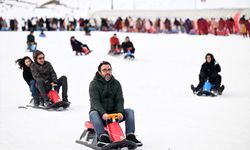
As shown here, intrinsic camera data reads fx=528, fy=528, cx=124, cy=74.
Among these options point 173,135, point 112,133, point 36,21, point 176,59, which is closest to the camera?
point 112,133

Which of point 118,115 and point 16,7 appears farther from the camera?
point 16,7

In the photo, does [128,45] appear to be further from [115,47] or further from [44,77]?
[44,77]

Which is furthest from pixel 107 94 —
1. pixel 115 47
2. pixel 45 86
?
pixel 115 47

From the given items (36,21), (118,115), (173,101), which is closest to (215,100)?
(173,101)

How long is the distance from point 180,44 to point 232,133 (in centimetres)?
2080

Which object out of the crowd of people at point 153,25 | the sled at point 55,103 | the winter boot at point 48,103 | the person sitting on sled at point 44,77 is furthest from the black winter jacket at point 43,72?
the crowd of people at point 153,25

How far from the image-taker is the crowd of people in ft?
102

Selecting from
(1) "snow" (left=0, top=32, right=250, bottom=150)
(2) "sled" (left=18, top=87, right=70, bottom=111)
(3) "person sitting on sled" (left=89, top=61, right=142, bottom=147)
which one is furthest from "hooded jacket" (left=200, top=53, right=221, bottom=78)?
(3) "person sitting on sled" (left=89, top=61, right=142, bottom=147)

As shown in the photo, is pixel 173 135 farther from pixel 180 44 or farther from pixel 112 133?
pixel 180 44

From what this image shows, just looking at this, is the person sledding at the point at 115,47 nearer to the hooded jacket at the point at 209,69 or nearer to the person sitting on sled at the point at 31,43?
the person sitting on sled at the point at 31,43

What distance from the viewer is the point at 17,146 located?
25.0ft

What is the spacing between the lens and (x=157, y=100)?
12.7m

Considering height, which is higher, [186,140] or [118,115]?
[118,115]

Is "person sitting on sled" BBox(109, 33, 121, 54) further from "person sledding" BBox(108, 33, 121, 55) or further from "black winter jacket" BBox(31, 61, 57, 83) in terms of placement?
"black winter jacket" BBox(31, 61, 57, 83)
